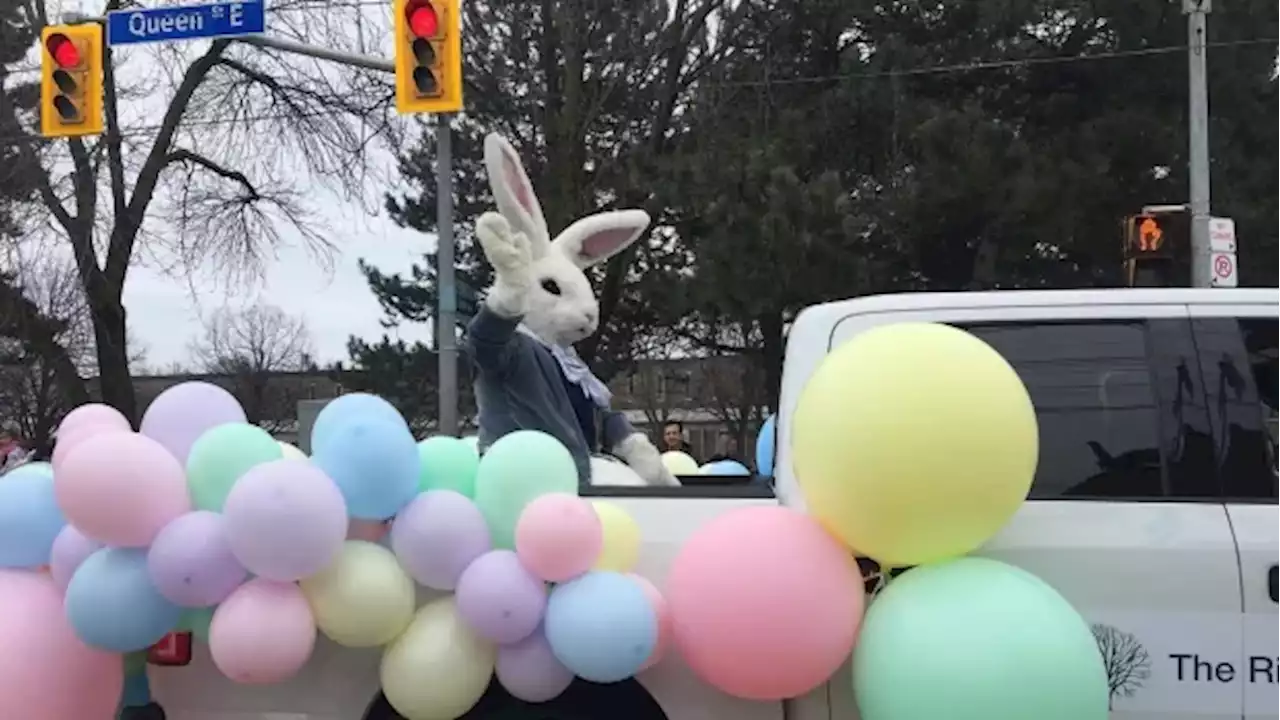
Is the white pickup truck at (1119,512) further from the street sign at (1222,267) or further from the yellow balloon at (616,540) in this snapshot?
the street sign at (1222,267)

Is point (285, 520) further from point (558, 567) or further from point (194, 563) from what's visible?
point (558, 567)

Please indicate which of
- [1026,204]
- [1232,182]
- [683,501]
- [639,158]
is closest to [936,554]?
[683,501]

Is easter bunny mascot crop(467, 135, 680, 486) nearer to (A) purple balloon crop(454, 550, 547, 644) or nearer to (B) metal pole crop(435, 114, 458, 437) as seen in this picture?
(A) purple balloon crop(454, 550, 547, 644)

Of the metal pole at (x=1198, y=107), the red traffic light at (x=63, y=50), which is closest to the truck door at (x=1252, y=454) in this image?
the metal pole at (x=1198, y=107)

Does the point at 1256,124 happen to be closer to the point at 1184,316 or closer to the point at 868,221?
the point at 868,221

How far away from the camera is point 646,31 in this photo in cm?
2266

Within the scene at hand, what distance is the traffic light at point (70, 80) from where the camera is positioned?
12297mm

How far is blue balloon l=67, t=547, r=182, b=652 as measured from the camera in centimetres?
339

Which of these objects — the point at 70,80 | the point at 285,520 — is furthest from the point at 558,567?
the point at 70,80

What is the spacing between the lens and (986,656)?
2.99 meters

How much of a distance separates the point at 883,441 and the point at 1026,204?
1535 centimetres

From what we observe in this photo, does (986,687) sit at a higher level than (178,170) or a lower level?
lower

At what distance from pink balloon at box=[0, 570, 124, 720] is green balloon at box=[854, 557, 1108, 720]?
6.63 feet

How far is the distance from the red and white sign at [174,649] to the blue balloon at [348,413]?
650 mm
